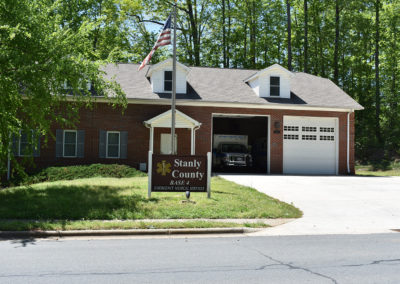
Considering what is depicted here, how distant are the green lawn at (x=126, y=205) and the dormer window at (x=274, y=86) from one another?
12798 millimetres

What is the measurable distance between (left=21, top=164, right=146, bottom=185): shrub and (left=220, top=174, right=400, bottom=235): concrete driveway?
240 inches

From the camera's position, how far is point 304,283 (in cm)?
554

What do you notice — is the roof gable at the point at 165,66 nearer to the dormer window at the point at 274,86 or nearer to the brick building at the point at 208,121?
the brick building at the point at 208,121

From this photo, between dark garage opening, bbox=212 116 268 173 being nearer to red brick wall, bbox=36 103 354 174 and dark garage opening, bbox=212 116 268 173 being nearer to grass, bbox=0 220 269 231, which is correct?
red brick wall, bbox=36 103 354 174

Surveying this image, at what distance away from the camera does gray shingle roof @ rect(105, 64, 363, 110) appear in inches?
964

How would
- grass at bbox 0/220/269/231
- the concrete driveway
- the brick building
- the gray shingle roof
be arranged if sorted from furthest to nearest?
the gray shingle roof
the brick building
the concrete driveway
grass at bbox 0/220/269/231

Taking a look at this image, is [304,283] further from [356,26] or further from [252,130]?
[356,26]

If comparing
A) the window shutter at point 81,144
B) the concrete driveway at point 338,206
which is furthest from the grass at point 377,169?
the window shutter at point 81,144

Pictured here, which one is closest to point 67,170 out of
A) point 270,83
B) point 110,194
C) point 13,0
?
point 110,194

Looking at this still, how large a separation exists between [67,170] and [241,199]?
418 inches

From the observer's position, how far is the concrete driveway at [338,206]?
10141 millimetres

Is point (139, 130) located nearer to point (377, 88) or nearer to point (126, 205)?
point (126, 205)

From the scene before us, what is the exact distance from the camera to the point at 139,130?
23859 millimetres

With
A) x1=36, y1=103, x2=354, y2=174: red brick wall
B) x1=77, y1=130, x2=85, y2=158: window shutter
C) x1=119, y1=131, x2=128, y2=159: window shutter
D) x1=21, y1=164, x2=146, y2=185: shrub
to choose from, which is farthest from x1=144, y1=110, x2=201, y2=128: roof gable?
x1=77, y1=130, x2=85, y2=158: window shutter
